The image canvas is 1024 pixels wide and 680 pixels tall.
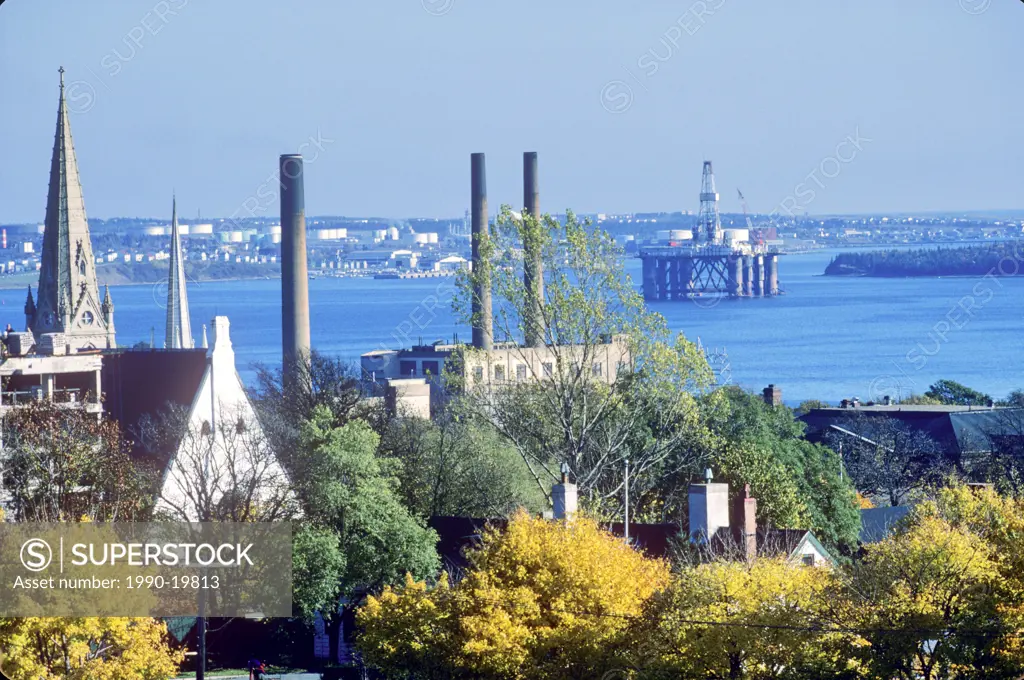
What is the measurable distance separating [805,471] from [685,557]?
11597 millimetres

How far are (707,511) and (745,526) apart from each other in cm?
56

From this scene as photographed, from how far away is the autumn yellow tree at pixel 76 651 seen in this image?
67.6ft

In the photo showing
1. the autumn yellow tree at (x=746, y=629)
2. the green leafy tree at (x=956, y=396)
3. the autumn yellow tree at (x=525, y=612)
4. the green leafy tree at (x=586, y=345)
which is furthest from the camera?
the green leafy tree at (x=956, y=396)

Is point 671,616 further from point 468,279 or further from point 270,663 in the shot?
point 468,279

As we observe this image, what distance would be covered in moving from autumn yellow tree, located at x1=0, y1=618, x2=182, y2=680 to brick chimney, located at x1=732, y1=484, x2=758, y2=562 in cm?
699

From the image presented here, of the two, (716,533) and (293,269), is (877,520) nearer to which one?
(716,533)

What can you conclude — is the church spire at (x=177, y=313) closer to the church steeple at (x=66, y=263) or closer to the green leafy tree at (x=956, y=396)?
the church steeple at (x=66, y=263)

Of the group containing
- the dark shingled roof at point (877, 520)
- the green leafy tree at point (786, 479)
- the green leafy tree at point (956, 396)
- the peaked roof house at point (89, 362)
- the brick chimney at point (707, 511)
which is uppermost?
the peaked roof house at point (89, 362)

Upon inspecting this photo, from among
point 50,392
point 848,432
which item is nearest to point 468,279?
point 50,392

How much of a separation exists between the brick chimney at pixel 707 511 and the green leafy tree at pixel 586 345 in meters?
4.83

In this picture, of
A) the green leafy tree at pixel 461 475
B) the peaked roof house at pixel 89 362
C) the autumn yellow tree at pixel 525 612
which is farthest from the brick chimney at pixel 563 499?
the peaked roof house at pixel 89 362

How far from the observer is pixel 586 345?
29547mm

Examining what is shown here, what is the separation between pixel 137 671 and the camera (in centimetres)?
2092

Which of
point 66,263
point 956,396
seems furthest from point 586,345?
point 956,396
